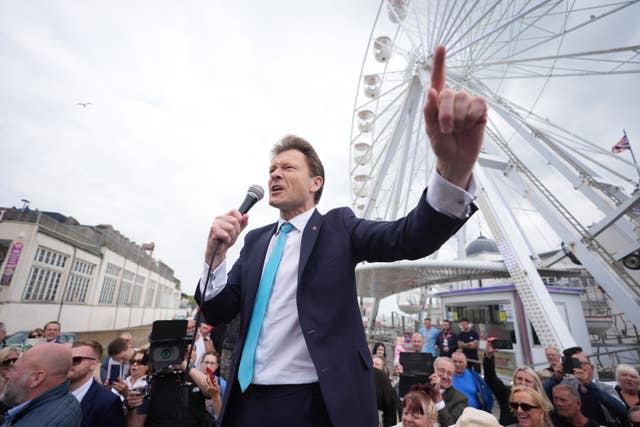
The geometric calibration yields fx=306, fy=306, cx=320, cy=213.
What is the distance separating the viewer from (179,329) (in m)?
2.49

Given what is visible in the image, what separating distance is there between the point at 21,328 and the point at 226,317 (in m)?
18.7

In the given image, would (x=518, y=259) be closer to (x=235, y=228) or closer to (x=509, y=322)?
(x=509, y=322)

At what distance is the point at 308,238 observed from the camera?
1.40m

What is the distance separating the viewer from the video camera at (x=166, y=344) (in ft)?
7.73

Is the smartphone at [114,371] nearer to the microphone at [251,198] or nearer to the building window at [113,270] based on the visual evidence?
the microphone at [251,198]

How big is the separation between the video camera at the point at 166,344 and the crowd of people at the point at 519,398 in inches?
93.4

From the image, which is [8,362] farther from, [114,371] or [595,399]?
[595,399]

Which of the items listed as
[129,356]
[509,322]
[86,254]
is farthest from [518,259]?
[86,254]

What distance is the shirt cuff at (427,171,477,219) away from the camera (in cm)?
97

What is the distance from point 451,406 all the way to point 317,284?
12.9 ft

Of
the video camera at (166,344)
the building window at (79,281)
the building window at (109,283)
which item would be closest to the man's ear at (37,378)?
the video camera at (166,344)

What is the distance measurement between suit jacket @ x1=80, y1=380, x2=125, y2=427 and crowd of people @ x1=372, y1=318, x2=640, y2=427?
273 cm

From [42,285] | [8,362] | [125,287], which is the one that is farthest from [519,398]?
[125,287]

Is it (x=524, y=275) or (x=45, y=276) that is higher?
(x=45, y=276)
